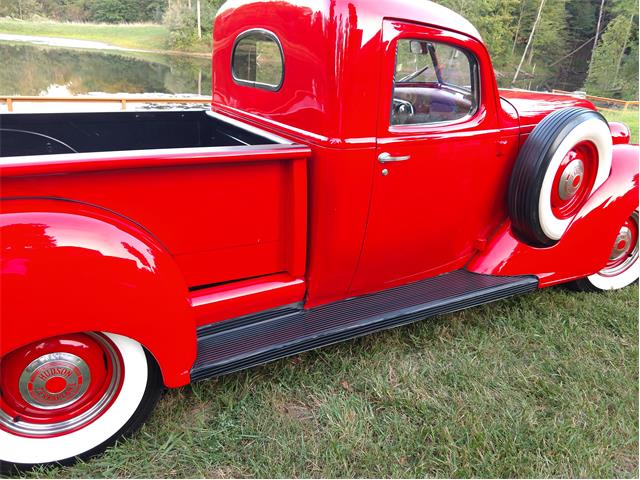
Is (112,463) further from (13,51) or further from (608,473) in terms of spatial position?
(13,51)

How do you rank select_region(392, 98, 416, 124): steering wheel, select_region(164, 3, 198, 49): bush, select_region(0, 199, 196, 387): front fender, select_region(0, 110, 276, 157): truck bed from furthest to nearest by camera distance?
select_region(164, 3, 198, 49): bush < select_region(0, 110, 276, 157): truck bed < select_region(392, 98, 416, 124): steering wheel < select_region(0, 199, 196, 387): front fender

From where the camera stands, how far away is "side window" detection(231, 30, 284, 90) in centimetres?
220

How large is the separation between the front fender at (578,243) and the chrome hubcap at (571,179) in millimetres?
165

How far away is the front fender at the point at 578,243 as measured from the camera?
2.69 metres

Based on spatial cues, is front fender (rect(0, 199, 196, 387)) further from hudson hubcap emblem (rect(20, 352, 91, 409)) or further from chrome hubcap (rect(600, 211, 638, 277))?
chrome hubcap (rect(600, 211, 638, 277))

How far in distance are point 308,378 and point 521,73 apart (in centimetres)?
3536

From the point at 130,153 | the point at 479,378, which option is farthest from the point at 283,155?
the point at 479,378

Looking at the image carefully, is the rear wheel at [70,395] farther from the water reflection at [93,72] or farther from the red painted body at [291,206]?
the water reflection at [93,72]

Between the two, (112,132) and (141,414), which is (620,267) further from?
(112,132)

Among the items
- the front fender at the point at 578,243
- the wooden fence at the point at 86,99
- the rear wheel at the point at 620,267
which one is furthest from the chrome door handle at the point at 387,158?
the wooden fence at the point at 86,99

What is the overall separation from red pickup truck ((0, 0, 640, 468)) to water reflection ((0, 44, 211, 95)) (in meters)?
6.63

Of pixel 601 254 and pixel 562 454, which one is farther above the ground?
pixel 601 254

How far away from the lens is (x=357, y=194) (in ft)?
6.67

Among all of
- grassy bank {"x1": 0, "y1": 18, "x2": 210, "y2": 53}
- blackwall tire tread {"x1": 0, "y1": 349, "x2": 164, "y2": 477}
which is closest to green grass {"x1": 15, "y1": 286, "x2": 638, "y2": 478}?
blackwall tire tread {"x1": 0, "y1": 349, "x2": 164, "y2": 477}
